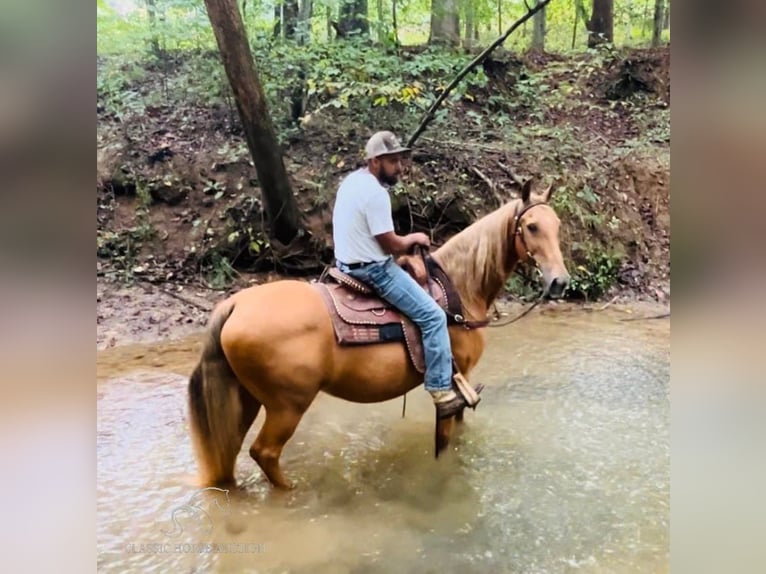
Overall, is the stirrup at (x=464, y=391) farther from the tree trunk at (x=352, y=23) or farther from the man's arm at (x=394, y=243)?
the tree trunk at (x=352, y=23)

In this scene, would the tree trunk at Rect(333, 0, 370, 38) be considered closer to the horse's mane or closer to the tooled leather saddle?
the horse's mane

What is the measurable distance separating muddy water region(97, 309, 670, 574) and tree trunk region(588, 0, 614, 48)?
6.24 ft

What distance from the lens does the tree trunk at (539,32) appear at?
379 cm

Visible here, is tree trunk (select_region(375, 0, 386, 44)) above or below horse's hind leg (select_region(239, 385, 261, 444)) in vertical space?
above

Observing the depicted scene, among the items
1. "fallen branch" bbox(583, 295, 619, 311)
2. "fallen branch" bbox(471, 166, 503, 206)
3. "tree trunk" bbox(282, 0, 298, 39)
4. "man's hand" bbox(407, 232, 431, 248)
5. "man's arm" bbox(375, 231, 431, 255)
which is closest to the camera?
"man's arm" bbox(375, 231, 431, 255)

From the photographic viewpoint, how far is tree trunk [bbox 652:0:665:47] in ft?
9.41

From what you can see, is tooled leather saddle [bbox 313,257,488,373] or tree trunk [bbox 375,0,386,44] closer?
tooled leather saddle [bbox 313,257,488,373]

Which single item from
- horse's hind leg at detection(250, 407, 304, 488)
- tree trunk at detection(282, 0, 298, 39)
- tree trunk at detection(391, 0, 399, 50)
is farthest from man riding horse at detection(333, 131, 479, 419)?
tree trunk at detection(282, 0, 298, 39)

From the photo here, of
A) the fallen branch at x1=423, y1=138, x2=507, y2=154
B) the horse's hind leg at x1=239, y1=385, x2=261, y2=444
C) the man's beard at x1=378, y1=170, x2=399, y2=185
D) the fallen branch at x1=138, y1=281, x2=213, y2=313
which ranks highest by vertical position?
the fallen branch at x1=423, y1=138, x2=507, y2=154

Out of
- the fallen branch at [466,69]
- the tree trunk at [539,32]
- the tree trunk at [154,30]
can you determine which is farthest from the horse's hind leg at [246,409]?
the tree trunk at [539,32]

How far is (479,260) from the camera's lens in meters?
2.96

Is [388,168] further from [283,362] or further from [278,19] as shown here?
[278,19]

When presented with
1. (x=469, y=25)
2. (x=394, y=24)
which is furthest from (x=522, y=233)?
(x=394, y=24)

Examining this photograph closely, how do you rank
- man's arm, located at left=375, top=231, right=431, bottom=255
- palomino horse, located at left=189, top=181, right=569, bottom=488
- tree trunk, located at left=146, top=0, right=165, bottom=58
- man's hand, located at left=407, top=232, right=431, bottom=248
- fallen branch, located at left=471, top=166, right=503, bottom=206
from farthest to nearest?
fallen branch, located at left=471, top=166, right=503, bottom=206 → tree trunk, located at left=146, top=0, right=165, bottom=58 → man's hand, located at left=407, top=232, right=431, bottom=248 → man's arm, located at left=375, top=231, right=431, bottom=255 → palomino horse, located at left=189, top=181, right=569, bottom=488
